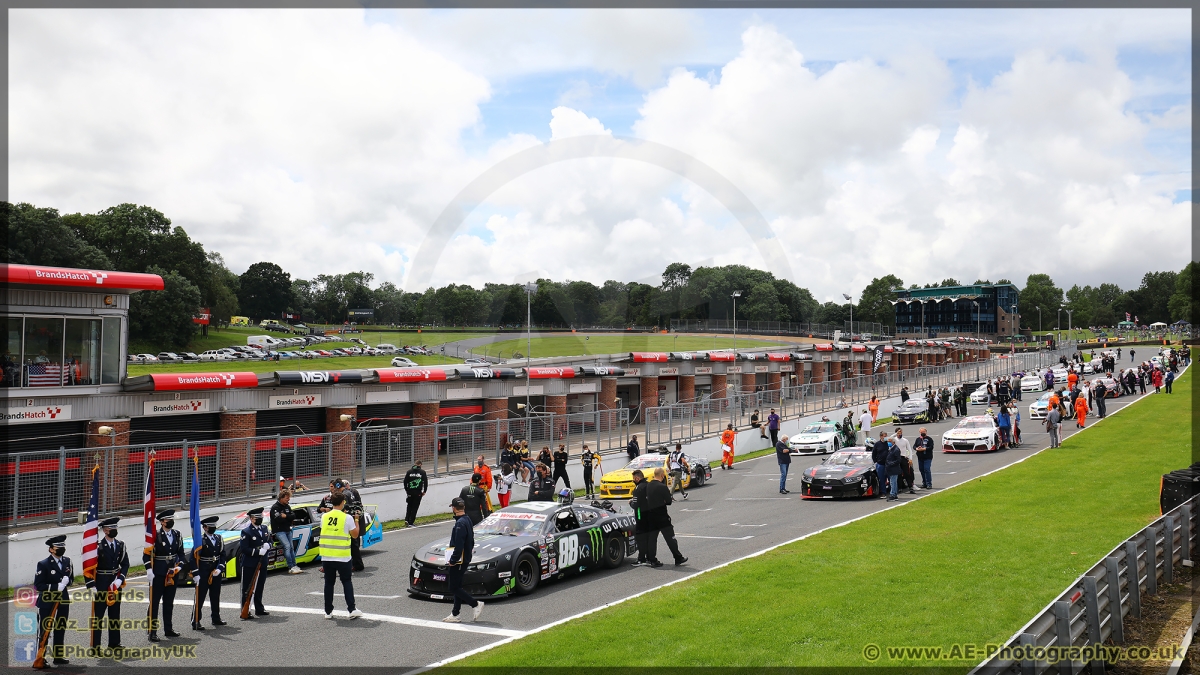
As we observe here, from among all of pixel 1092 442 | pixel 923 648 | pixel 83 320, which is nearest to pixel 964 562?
pixel 923 648

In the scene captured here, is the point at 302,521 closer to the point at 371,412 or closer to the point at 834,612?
the point at 834,612

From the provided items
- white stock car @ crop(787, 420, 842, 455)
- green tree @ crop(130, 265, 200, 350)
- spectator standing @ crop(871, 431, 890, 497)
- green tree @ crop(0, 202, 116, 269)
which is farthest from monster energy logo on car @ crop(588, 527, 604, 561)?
green tree @ crop(130, 265, 200, 350)

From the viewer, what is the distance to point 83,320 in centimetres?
2250

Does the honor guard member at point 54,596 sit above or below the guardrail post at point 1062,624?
below

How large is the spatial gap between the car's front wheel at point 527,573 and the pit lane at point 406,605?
155 millimetres

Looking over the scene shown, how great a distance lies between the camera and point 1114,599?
29.1ft

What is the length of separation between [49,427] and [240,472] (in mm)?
6558

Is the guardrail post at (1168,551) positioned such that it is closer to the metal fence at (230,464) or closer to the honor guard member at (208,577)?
the honor guard member at (208,577)

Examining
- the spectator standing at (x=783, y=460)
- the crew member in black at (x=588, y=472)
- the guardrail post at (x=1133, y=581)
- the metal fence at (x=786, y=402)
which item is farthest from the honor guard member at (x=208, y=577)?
the metal fence at (x=786, y=402)

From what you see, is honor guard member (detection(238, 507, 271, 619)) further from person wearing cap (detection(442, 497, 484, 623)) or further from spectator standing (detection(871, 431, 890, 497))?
spectator standing (detection(871, 431, 890, 497))

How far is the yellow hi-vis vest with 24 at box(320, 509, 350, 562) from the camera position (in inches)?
436

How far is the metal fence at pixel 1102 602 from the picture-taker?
21.3 ft

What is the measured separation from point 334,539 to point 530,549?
10.2 ft

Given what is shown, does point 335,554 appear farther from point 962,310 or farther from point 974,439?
point 962,310
